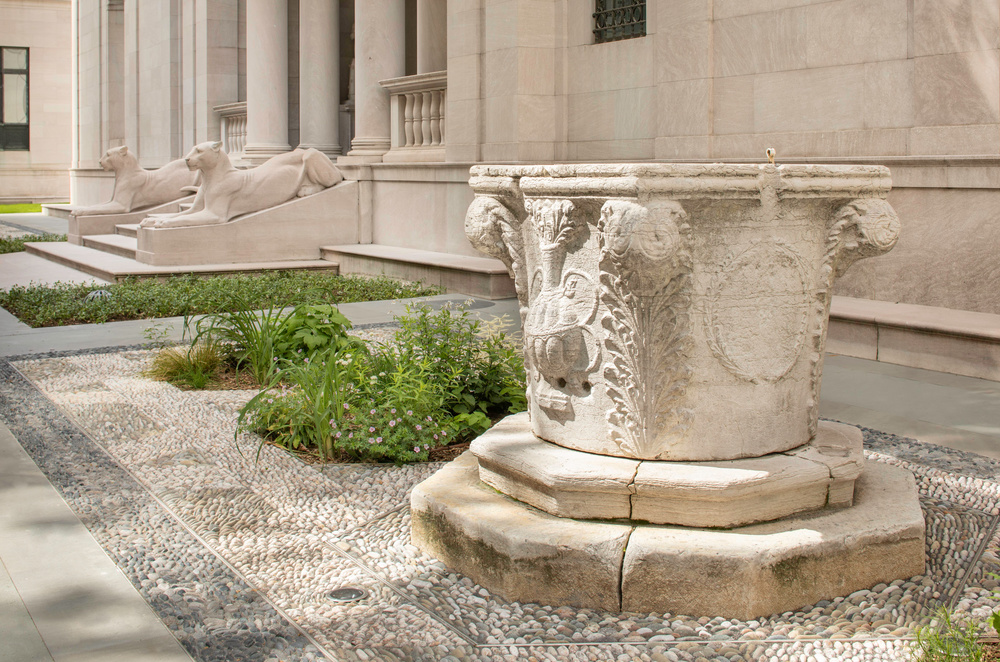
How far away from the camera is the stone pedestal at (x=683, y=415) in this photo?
349 cm

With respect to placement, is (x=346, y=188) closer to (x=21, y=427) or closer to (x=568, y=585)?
(x=21, y=427)

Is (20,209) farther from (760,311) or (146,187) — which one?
(760,311)

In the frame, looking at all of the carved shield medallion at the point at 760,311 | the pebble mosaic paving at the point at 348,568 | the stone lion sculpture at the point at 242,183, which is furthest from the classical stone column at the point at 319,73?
the carved shield medallion at the point at 760,311

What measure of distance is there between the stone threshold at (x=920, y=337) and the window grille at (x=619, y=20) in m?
4.74

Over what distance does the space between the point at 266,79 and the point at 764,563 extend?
15.9 metres

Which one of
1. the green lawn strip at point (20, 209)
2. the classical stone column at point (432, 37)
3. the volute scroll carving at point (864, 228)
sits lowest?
the volute scroll carving at point (864, 228)

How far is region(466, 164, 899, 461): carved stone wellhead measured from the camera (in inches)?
141

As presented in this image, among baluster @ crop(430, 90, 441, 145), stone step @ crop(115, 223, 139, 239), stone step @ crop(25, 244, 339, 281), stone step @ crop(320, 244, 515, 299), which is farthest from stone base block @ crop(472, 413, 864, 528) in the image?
stone step @ crop(115, 223, 139, 239)

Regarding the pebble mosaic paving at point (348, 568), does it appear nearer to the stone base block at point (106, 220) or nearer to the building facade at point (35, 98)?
the stone base block at point (106, 220)

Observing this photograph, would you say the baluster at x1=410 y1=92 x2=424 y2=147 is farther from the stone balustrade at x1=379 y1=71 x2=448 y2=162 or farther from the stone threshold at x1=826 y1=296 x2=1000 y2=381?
the stone threshold at x1=826 y1=296 x2=1000 y2=381

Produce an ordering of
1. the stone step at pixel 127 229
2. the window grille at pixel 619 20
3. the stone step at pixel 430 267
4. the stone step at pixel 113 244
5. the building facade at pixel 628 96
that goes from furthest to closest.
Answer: the stone step at pixel 127 229 < the stone step at pixel 113 244 < the stone step at pixel 430 267 < the window grille at pixel 619 20 < the building facade at pixel 628 96

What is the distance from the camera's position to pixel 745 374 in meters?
3.82

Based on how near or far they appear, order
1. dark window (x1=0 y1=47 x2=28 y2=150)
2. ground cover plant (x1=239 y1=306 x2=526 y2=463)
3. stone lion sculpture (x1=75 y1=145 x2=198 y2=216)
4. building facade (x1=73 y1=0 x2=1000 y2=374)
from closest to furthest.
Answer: ground cover plant (x1=239 y1=306 x2=526 y2=463) → building facade (x1=73 y1=0 x2=1000 y2=374) → stone lion sculpture (x1=75 y1=145 x2=198 y2=216) → dark window (x1=0 y1=47 x2=28 y2=150)

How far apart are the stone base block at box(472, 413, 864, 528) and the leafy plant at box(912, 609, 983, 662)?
66 centimetres
